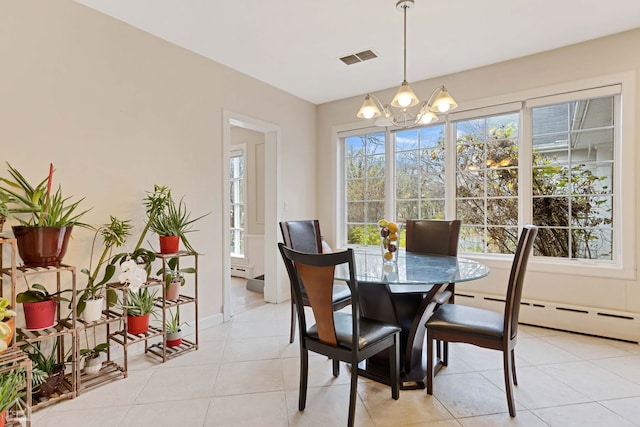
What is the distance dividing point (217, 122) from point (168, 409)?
2.50 metres

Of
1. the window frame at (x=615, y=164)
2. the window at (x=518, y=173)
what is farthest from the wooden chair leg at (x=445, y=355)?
the window at (x=518, y=173)

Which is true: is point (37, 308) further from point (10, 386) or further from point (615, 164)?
point (615, 164)

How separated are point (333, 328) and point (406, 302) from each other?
77cm

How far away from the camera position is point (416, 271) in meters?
2.11

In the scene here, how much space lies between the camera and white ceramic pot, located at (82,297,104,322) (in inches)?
83.7

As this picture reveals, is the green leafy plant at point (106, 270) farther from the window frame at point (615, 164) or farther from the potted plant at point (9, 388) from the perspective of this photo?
the window frame at point (615, 164)

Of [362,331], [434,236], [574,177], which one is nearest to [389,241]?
[434,236]

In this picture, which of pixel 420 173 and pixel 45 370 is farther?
pixel 420 173

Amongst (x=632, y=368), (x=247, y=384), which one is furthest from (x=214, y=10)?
(x=632, y=368)

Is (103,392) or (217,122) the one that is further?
(217,122)

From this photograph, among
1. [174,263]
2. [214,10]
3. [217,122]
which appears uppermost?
[214,10]

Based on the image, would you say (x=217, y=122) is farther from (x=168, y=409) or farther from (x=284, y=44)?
(x=168, y=409)

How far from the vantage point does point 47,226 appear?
1.90 meters

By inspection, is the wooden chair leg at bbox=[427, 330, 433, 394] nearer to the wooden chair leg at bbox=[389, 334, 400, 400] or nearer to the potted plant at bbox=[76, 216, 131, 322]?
the wooden chair leg at bbox=[389, 334, 400, 400]
